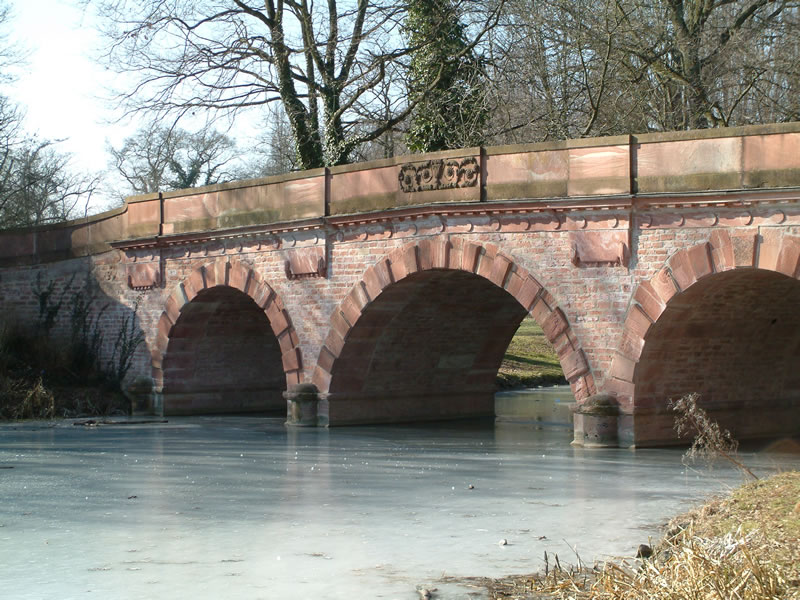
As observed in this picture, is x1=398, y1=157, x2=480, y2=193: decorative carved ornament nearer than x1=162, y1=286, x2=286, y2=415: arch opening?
Yes

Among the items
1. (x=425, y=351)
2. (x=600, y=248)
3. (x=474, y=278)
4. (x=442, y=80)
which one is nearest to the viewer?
(x=600, y=248)

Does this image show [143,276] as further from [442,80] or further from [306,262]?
[442,80]

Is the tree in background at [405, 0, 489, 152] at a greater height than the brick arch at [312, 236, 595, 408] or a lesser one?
greater

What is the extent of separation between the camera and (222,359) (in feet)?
68.3

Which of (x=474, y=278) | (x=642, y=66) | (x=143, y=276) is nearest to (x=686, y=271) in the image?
(x=474, y=278)

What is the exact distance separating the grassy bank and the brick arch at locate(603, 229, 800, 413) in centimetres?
1340

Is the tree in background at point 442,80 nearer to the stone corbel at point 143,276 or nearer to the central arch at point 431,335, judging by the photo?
the central arch at point 431,335

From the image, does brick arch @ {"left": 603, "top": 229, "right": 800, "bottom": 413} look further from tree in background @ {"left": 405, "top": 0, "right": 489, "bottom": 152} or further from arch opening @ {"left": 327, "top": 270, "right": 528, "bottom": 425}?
tree in background @ {"left": 405, "top": 0, "right": 489, "bottom": 152}

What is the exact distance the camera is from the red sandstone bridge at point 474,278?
43.1 ft

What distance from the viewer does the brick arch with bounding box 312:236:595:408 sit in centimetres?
1416

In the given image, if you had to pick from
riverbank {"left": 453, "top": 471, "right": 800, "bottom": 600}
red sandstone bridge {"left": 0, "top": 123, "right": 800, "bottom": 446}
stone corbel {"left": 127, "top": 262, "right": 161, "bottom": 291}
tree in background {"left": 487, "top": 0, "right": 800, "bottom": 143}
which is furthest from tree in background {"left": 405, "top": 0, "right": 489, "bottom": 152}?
riverbank {"left": 453, "top": 471, "right": 800, "bottom": 600}

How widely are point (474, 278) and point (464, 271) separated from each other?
1.26 m

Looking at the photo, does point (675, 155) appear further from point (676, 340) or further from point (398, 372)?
point (398, 372)

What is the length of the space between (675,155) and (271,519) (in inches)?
266
